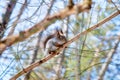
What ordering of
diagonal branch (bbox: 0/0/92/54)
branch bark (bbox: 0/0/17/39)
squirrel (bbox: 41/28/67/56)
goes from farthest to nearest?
branch bark (bbox: 0/0/17/39), squirrel (bbox: 41/28/67/56), diagonal branch (bbox: 0/0/92/54)

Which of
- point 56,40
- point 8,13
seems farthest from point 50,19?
point 8,13

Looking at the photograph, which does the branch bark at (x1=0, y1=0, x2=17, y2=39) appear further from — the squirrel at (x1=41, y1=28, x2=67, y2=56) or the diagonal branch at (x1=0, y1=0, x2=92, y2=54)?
the diagonal branch at (x1=0, y1=0, x2=92, y2=54)

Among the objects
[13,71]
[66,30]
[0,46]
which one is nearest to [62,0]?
[66,30]

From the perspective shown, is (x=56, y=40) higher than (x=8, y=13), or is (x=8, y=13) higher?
(x=8, y=13)

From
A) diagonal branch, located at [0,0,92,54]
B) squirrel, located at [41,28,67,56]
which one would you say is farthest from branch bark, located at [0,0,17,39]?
diagonal branch, located at [0,0,92,54]

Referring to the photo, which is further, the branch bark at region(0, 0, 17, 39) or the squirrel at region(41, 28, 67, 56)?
the branch bark at region(0, 0, 17, 39)

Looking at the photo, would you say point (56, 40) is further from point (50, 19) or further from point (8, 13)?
point (8, 13)

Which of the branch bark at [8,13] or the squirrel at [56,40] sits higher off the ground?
the branch bark at [8,13]

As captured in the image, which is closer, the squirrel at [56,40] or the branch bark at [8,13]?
the squirrel at [56,40]

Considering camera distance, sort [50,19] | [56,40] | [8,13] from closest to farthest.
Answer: [50,19], [56,40], [8,13]

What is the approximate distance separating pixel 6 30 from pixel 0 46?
941 millimetres

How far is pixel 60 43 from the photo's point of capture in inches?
49.2

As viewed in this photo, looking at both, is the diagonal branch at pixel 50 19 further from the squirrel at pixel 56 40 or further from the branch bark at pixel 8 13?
the branch bark at pixel 8 13

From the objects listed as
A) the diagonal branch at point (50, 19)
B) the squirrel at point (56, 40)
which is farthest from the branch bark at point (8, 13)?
the diagonal branch at point (50, 19)
